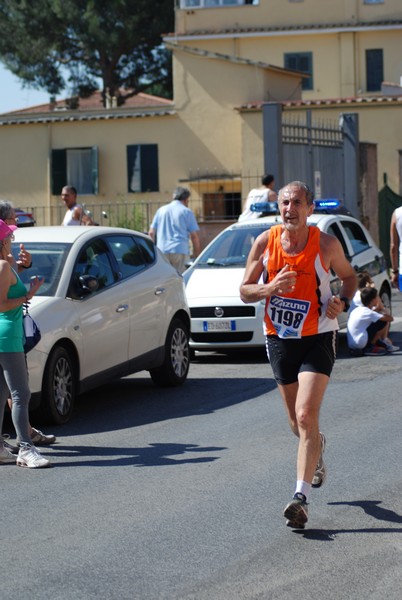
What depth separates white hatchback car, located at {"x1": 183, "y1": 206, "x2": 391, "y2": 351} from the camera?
1448 cm

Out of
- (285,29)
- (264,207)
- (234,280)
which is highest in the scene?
(285,29)

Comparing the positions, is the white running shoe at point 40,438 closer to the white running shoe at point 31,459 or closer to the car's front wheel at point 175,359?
the white running shoe at point 31,459

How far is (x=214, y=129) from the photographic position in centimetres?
4225

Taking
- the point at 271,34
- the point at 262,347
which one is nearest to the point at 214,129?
the point at 271,34

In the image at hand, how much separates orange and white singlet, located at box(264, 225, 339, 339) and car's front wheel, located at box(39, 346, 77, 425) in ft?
11.3

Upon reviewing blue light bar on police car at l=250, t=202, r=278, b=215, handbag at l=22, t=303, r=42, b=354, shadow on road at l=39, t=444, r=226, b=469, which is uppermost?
blue light bar on police car at l=250, t=202, r=278, b=215

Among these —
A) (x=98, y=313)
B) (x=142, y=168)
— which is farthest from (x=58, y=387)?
(x=142, y=168)

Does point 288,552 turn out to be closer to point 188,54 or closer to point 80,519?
point 80,519

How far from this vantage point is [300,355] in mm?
7148

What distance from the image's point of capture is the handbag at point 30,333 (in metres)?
9.21

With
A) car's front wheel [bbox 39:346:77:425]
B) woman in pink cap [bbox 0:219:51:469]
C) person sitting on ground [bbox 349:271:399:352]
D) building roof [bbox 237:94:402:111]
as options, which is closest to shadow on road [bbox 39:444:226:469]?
woman in pink cap [bbox 0:219:51:469]

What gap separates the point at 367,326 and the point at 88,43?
1591 inches

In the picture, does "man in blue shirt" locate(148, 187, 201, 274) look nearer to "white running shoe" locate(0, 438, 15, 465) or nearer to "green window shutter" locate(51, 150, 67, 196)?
"white running shoe" locate(0, 438, 15, 465)

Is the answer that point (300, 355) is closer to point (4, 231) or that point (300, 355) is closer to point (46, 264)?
point (4, 231)
